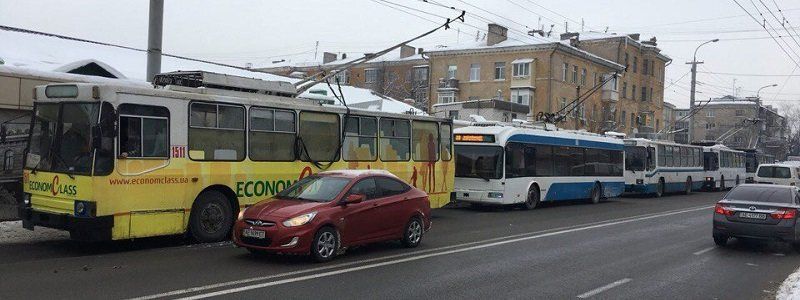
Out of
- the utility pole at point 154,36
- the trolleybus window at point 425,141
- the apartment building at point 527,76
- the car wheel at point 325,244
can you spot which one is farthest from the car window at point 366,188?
the apartment building at point 527,76

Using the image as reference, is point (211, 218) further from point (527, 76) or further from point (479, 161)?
point (527, 76)

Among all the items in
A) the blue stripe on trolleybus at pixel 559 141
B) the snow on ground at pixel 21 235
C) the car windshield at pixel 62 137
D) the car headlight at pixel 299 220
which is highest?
the blue stripe on trolleybus at pixel 559 141

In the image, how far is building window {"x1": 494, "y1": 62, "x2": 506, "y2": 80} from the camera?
57953mm

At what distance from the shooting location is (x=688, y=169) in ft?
119

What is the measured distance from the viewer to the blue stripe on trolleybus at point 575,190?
23625 millimetres

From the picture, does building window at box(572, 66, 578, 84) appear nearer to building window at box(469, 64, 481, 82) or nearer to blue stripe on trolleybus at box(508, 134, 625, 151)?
building window at box(469, 64, 481, 82)

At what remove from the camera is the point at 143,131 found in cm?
1111

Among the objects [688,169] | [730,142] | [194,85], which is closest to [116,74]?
[194,85]

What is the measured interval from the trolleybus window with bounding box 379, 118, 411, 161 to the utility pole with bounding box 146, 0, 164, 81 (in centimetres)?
550

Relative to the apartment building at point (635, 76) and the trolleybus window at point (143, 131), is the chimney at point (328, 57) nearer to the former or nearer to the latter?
the apartment building at point (635, 76)

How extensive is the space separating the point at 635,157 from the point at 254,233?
2527 cm

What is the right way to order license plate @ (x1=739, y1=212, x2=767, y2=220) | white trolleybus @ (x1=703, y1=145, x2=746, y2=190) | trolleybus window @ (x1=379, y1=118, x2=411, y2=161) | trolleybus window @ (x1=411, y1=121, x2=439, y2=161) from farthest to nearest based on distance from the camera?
white trolleybus @ (x1=703, y1=145, x2=746, y2=190) < trolleybus window @ (x1=411, y1=121, x2=439, y2=161) < trolleybus window @ (x1=379, y1=118, x2=411, y2=161) < license plate @ (x1=739, y1=212, x2=767, y2=220)

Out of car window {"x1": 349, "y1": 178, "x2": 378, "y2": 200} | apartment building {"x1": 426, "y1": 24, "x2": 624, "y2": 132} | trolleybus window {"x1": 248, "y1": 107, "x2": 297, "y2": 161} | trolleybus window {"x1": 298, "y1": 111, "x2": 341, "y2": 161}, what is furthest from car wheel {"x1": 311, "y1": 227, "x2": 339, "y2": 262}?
apartment building {"x1": 426, "y1": 24, "x2": 624, "y2": 132}

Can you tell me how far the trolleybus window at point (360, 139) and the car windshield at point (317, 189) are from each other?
151 inches
